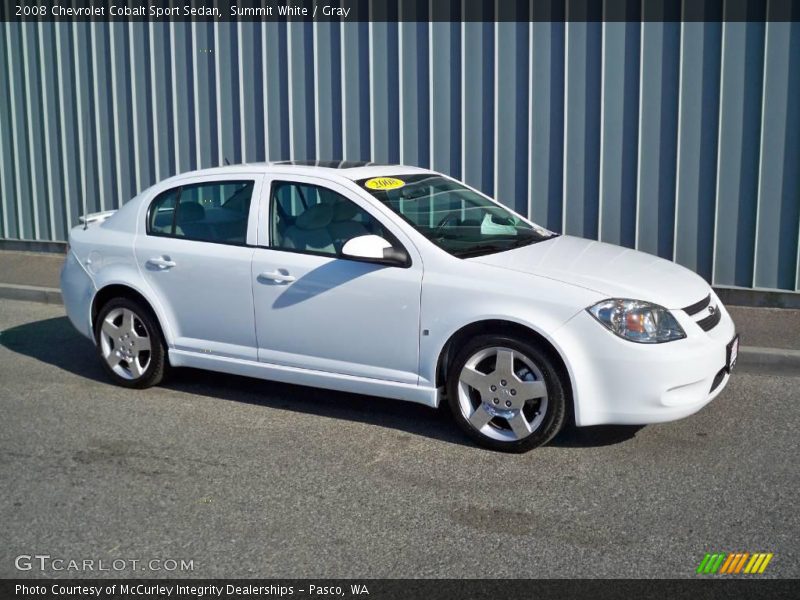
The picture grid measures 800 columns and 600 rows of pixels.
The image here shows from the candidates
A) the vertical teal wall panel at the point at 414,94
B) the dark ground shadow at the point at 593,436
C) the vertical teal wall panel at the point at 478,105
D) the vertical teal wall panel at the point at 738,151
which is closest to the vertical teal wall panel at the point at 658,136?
the vertical teal wall panel at the point at 738,151

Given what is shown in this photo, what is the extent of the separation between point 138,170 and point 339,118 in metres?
2.69

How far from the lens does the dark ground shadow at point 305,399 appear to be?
6.09 metres

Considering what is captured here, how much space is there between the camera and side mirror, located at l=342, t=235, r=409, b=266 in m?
5.92

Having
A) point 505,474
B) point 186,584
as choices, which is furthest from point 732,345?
point 186,584

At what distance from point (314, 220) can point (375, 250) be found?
651 millimetres

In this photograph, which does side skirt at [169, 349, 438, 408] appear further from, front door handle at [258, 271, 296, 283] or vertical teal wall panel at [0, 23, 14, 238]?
vertical teal wall panel at [0, 23, 14, 238]

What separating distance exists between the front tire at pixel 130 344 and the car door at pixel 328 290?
0.94 m

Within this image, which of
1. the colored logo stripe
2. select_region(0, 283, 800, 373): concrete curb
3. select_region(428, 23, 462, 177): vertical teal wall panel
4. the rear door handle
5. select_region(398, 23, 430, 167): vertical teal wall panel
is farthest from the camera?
select_region(398, 23, 430, 167): vertical teal wall panel

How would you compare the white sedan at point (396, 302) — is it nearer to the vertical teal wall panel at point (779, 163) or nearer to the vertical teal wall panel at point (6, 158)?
the vertical teal wall panel at point (779, 163)

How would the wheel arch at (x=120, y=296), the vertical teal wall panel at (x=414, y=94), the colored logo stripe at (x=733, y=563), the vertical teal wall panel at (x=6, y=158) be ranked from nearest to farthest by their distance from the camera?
the colored logo stripe at (x=733, y=563) → the wheel arch at (x=120, y=296) → the vertical teal wall panel at (x=414, y=94) → the vertical teal wall panel at (x=6, y=158)

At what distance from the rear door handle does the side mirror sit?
1.41 meters

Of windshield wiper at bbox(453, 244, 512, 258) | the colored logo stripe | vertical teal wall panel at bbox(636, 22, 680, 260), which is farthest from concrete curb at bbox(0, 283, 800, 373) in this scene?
the colored logo stripe

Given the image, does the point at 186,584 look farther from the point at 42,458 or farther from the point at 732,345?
the point at 732,345

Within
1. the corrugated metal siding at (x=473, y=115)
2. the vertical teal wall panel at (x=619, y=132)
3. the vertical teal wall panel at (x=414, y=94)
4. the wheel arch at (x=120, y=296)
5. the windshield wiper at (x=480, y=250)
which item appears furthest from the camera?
Result: the vertical teal wall panel at (x=414, y=94)
